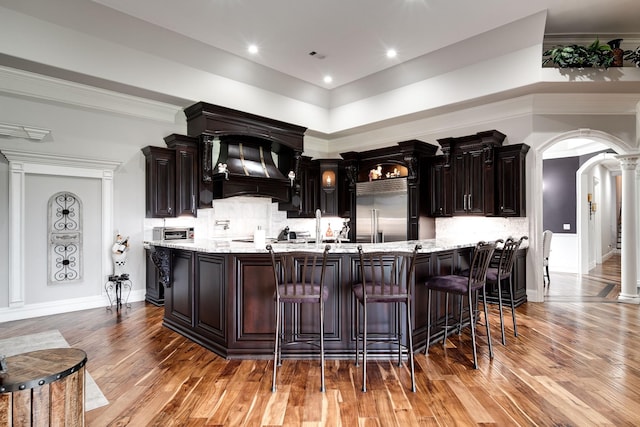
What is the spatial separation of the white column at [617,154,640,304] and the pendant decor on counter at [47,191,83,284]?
8254mm

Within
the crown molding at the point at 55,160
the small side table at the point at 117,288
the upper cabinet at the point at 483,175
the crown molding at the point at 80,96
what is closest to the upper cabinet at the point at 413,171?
the upper cabinet at the point at 483,175

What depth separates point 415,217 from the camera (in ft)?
21.1

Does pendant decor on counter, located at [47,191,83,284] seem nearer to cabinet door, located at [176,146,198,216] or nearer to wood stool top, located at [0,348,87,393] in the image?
cabinet door, located at [176,146,198,216]

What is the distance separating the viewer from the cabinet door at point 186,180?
18.5 ft

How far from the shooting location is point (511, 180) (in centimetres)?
553

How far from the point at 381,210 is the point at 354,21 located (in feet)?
11.4

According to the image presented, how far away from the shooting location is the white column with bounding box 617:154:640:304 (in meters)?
5.46

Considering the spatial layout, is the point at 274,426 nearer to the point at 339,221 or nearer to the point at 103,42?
the point at 103,42

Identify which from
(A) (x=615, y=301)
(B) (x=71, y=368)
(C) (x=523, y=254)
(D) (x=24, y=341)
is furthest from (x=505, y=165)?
(D) (x=24, y=341)

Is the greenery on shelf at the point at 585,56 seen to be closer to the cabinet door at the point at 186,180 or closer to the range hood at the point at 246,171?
the range hood at the point at 246,171

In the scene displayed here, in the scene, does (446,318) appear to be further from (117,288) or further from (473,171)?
(117,288)

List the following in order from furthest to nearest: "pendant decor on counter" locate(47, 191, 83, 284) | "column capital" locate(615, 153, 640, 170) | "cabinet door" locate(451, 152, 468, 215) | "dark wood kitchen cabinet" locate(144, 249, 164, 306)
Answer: "cabinet door" locate(451, 152, 468, 215), "column capital" locate(615, 153, 640, 170), "dark wood kitchen cabinet" locate(144, 249, 164, 306), "pendant decor on counter" locate(47, 191, 83, 284)

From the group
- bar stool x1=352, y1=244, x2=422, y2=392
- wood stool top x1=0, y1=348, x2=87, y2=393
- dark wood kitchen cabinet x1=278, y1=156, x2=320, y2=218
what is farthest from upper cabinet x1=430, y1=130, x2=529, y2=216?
wood stool top x1=0, y1=348, x2=87, y2=393

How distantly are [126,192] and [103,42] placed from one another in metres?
2.14
